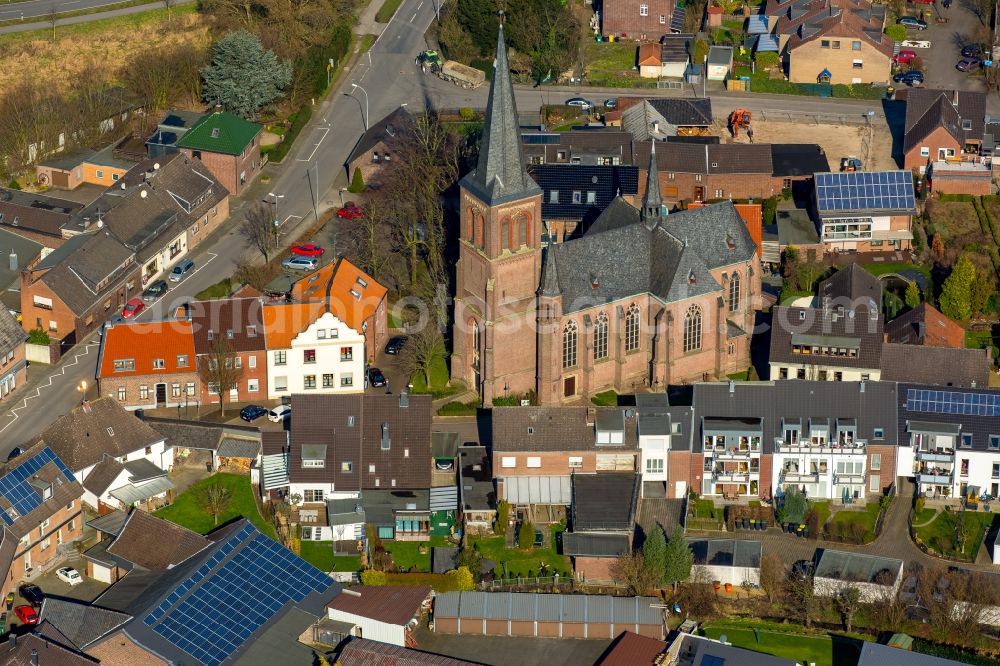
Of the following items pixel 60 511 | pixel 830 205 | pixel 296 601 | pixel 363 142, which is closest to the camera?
pixel 296 601

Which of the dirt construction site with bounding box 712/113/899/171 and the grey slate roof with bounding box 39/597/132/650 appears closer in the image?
the grey slate roof with bounding box 39/597/132/650

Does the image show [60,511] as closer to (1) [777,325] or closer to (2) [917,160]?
(1) [777,325]

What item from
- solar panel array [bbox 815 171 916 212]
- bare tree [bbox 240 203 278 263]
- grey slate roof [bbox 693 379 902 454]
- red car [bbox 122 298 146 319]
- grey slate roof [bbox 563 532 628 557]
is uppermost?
solar panel array [bbox 815 171 916 212]

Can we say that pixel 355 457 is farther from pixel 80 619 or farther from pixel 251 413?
pixel 80 619

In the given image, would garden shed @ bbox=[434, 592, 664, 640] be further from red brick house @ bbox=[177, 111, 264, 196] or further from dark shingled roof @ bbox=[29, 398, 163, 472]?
red brick house @ bbox=[177, 111, 264, 196]

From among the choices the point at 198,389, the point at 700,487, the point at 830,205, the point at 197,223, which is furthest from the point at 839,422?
the point at 197,223

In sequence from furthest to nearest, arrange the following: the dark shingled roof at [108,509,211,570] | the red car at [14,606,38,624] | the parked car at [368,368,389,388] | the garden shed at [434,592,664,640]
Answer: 1. the parked car at [368,368,389,388]
2. the dark shingled roof at [108,509,211,570]
3. the red car at [14,606,38,624]
4. the garden shed at [434,592,664,640]

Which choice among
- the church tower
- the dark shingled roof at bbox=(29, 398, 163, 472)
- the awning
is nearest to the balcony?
the church tower
